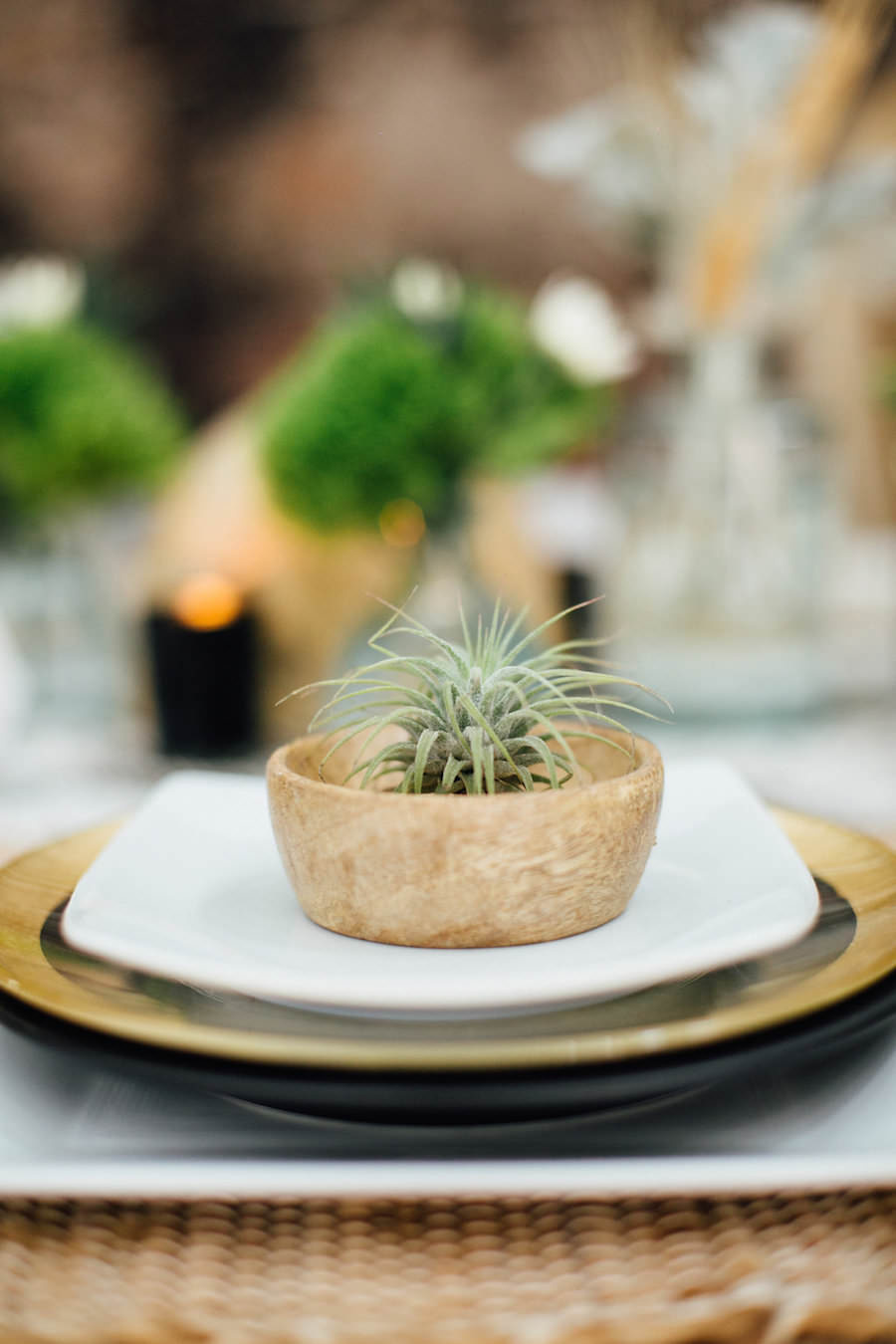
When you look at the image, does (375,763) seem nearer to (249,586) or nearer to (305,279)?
(249,586)

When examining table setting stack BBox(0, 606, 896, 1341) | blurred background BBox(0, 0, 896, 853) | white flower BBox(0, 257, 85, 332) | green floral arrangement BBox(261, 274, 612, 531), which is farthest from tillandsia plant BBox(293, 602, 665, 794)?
white flower BBox(0, 257, 85, 332)

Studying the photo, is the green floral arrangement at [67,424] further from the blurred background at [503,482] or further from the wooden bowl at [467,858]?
the wooden bowl at [467,858]

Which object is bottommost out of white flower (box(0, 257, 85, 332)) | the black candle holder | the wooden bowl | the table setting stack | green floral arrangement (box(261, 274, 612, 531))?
the black candle holder

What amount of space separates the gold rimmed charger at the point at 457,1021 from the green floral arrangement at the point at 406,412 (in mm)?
382

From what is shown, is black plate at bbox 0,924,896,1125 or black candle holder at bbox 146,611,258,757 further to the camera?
black candle holder at bbox 146,611,258,757

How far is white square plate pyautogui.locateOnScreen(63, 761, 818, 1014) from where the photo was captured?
0.15m

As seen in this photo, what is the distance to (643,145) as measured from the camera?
599 mm

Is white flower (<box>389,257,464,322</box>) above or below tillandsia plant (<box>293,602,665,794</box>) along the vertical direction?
above

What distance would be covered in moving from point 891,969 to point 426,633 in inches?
3.9

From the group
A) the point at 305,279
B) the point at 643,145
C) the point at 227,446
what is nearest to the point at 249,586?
the point at 227,446

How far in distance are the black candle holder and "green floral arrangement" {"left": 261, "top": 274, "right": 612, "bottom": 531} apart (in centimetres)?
8

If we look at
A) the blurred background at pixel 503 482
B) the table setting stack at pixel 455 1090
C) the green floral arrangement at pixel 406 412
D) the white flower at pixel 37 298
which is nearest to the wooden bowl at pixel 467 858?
the table setting stack at pixel 455 1090

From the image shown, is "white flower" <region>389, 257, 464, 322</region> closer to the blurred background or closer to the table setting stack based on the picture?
the blurred background

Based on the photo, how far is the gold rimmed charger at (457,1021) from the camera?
0.14 m
